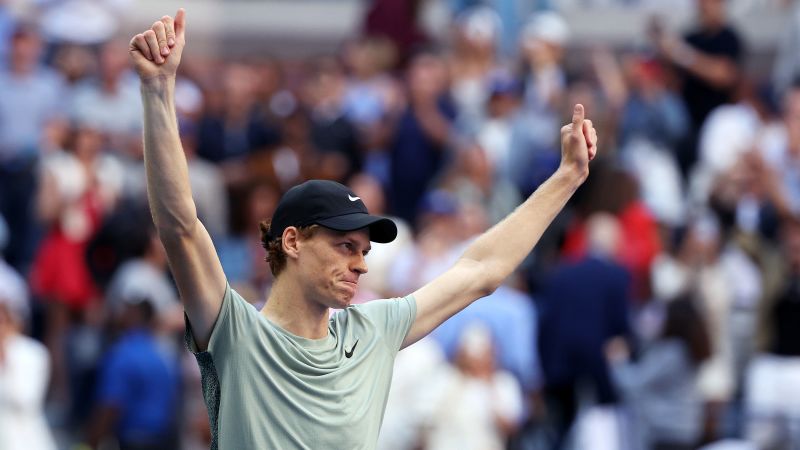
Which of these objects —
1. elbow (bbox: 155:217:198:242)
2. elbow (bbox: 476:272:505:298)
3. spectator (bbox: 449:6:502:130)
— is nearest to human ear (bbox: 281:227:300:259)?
elbow (bbox: 155:217:198:242)

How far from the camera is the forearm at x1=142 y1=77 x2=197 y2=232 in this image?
4426mm


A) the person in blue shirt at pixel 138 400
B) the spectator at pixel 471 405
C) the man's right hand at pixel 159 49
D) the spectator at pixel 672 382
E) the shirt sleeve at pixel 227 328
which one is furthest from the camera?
the person in blue shirt at pixel 138 400

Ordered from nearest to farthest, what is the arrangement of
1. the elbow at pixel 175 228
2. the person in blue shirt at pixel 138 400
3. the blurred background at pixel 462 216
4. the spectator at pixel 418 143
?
1. the elbow at pixel 175 228
2. the blurred background at pixel 462 216
3. the person in blue shirt at pixel 138 400
4. the spectator at pixel 418 143

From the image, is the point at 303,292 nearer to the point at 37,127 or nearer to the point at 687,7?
the point at 37,127

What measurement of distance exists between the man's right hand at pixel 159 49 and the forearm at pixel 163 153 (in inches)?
1.0

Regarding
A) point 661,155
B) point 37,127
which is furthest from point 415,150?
point 37,127

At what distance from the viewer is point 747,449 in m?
9.67

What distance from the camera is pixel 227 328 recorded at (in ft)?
15.5

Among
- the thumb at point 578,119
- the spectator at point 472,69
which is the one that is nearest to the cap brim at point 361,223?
the thumb at point 578,119

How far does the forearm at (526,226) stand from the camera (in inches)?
209

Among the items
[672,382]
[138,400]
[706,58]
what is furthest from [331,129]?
[672,382]

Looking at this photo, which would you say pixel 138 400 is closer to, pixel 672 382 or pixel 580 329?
pixel 580 329

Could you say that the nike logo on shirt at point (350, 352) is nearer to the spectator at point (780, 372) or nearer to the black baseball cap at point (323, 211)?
the black baseball cap at point (323, 211)

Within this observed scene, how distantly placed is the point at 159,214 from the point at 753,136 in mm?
9104
